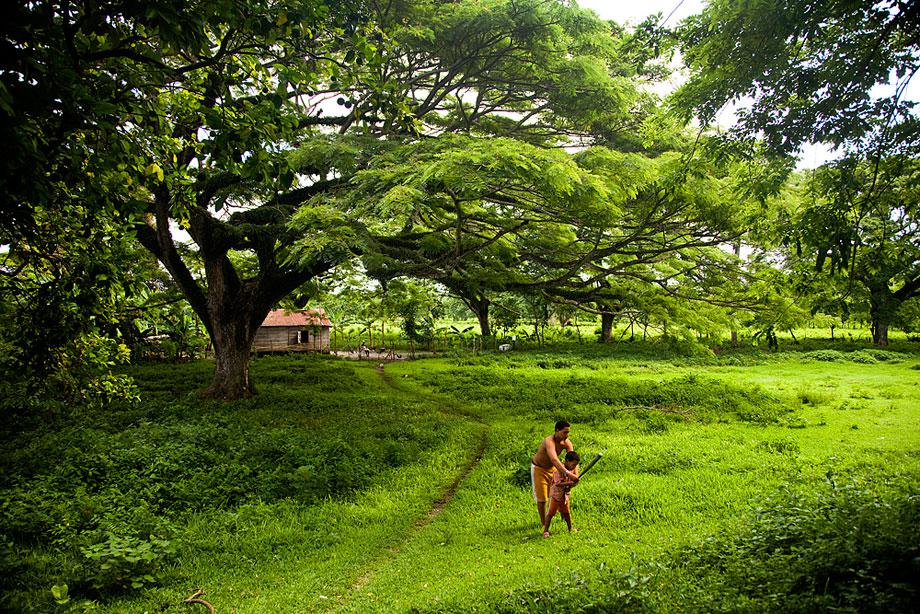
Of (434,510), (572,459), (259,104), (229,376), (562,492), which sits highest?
(259,104)

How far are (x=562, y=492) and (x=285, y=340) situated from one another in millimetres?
27630

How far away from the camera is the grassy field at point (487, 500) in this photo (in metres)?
4.65

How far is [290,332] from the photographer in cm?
3170

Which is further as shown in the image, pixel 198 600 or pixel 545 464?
pixel 545 464

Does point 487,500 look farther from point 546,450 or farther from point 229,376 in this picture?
point 229,376

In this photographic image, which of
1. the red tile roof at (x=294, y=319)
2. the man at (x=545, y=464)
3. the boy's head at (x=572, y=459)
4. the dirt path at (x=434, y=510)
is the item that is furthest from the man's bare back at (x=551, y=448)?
the red tile roof at (x=294, y=319)

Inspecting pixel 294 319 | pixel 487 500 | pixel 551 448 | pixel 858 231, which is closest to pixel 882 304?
pixel 858 231

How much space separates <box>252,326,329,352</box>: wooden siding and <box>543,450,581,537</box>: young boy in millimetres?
26525

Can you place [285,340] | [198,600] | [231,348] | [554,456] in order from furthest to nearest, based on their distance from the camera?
[285,340]
[231,348]
[554,456]
[198,600]

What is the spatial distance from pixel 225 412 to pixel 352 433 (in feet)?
13.1

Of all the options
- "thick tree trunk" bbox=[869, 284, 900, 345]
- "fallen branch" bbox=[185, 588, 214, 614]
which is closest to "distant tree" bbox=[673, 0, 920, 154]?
"thick tree trunk" bbox=[869, 284, 900, 345]

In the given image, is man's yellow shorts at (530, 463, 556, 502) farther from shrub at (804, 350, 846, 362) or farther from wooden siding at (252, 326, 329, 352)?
wooden siding at (252, 326, 329, 352)

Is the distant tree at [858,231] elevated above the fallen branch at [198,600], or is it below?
above

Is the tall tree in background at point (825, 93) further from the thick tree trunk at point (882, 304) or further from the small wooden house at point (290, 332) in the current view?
the small wooden house at point (290, 332)
